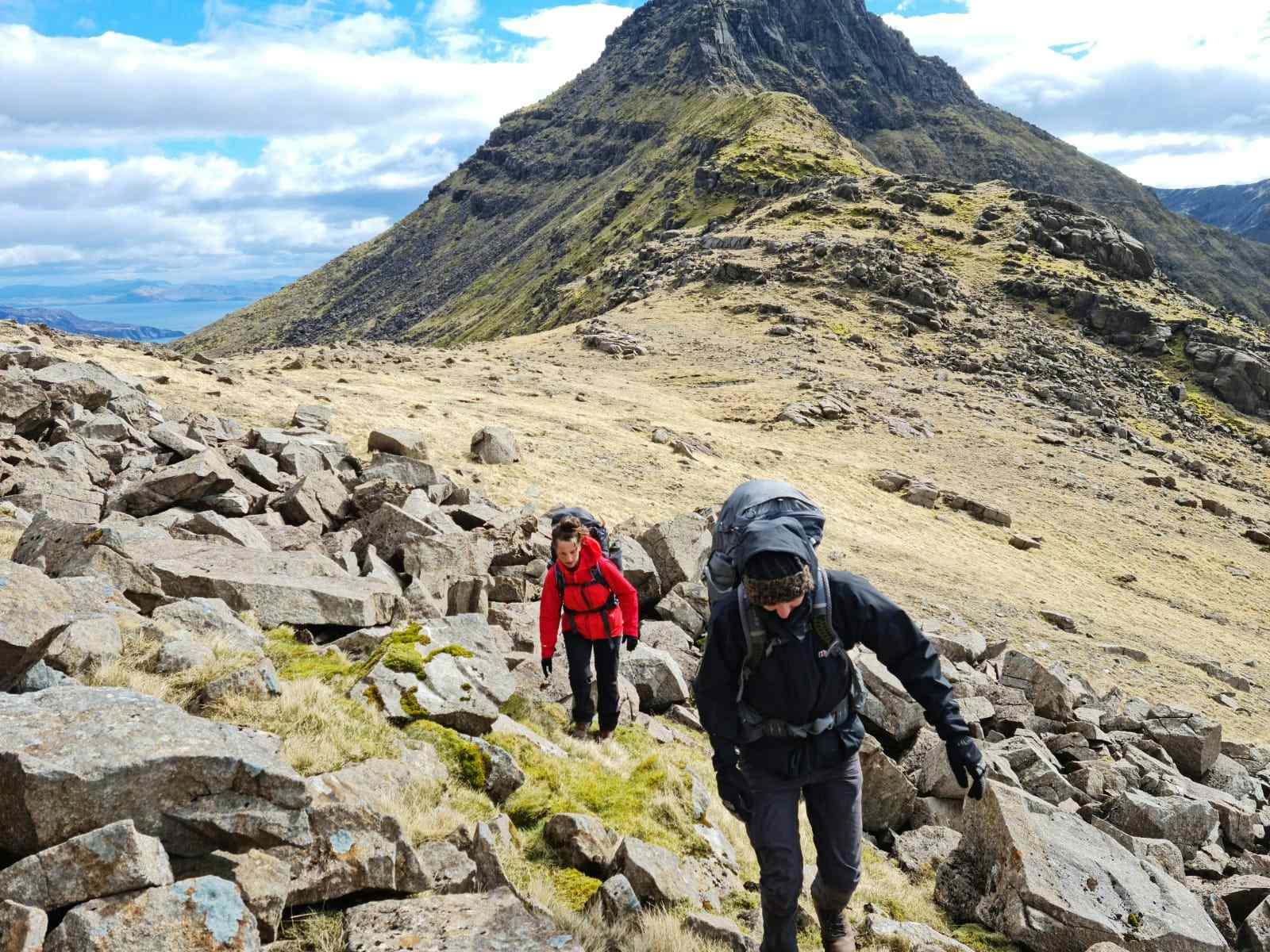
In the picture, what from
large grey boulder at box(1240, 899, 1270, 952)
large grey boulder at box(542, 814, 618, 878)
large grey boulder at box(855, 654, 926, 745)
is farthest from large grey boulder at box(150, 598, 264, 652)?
large grey boulder at box(1240, 899, 1270, 952)

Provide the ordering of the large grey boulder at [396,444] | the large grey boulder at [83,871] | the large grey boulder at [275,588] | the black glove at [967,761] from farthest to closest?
1. the large grey boulder at [396,444]
2. the large grey boulder at [275,588]
3. the black glove at [967,761]
4. the large grey boulder at [83,871]

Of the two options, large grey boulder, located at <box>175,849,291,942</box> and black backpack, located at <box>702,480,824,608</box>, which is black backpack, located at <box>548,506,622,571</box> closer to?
black backpack, located at <box>702,480,824,608</box>

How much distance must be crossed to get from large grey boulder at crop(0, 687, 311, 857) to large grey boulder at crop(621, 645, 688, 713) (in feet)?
18.7

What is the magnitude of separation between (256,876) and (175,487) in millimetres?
9924

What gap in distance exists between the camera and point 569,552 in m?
8.08

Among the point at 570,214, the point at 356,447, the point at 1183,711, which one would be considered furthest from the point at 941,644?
the point at 570,214

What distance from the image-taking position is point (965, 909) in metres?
6.79

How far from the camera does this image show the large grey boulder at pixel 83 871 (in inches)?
143

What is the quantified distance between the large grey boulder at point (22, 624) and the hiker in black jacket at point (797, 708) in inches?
174

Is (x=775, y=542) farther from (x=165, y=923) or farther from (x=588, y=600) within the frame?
(x=588, y=600)

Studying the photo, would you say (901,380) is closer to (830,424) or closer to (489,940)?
(830,424)

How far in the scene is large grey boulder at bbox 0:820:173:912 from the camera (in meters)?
3.64

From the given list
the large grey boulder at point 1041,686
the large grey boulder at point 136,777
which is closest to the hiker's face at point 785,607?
the large grey boulder at point 136,777

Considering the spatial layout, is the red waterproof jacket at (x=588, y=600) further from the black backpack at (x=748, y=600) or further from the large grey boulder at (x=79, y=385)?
the large grey boulder at (x=79, y=385)
